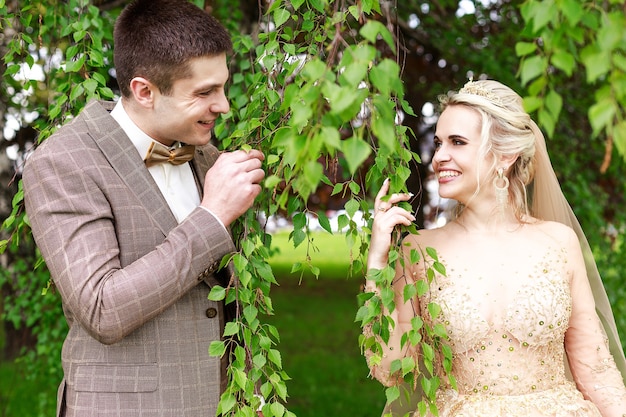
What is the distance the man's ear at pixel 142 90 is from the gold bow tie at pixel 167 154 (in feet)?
0.39

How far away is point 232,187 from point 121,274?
1.17 feet

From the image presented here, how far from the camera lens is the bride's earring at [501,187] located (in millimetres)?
2377

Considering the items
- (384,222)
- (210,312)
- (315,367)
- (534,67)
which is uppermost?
(534,67)

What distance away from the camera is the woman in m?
2.28

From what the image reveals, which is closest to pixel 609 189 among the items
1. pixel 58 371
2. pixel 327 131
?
pixel 58 371

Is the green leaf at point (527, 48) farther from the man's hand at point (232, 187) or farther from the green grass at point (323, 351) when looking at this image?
the green grass at point (323, 351)

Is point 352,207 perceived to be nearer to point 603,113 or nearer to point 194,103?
point 194,103

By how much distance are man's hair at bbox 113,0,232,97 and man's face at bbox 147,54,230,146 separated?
0.07 feet

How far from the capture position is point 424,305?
2287 millimetres

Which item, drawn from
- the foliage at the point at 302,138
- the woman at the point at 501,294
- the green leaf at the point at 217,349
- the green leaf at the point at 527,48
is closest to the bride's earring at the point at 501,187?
the woman at the point at 501,294

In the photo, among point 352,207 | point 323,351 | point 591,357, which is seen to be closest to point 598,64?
point 352,207

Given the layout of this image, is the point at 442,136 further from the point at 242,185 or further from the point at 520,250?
the point at 242,185

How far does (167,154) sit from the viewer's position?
6.51ft

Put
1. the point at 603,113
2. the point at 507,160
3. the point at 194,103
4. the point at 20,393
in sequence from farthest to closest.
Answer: the point at 20,393 < the point at 507,160 < the point at 194,103 < the point at 603,113
